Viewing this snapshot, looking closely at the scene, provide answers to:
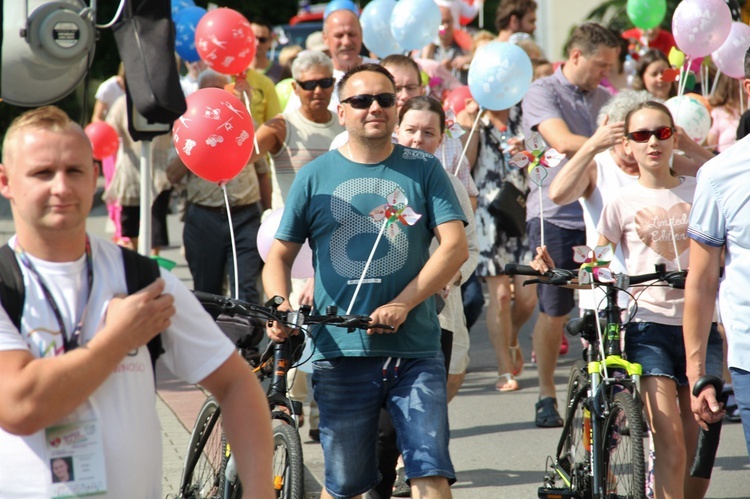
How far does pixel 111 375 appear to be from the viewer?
251 centimetres

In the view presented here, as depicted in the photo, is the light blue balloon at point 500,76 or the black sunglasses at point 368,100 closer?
the black sunglasses at point 368,100

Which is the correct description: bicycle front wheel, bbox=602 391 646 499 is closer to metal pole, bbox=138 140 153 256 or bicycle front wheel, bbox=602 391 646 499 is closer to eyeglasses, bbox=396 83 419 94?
metal pole, bbox=138 140 153 256

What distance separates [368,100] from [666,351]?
183cm

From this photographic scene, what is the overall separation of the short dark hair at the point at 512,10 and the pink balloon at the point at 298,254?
6074 mm

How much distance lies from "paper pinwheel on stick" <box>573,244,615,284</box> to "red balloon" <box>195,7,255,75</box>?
3770mm

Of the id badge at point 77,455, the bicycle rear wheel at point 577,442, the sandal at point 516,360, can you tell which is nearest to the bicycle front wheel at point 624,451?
the bicycle rear wheel at point 577,442

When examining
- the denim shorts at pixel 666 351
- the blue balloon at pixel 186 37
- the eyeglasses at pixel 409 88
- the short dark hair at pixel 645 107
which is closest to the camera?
the denim shorts at pixel 666 351

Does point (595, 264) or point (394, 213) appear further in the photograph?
point (595, 264)

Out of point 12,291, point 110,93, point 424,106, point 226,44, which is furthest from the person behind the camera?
point 110,93

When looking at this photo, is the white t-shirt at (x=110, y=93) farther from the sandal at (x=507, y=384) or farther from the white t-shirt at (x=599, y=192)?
the white t-shirt at (x=599, y=192)

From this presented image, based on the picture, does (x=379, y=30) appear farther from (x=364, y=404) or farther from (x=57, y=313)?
(x=57, y=313)

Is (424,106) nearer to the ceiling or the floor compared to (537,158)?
nearer to the ceiling

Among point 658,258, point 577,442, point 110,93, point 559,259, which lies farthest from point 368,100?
point 110,93

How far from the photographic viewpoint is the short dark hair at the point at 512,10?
10.9 metres
